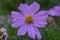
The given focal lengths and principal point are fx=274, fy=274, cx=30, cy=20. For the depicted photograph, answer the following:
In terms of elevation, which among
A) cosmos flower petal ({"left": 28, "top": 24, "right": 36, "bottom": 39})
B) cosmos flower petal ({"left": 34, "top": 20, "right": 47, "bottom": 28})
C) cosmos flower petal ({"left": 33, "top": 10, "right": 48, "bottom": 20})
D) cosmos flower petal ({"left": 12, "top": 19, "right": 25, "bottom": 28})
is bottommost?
cosmos flower petal ({"left": 28, "top": 24, "right": 36, "bottom": 39})

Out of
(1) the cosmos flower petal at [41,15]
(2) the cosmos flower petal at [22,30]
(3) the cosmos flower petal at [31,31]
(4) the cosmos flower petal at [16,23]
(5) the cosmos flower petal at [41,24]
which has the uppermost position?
(1) the cosmos flower petal at [41,15]

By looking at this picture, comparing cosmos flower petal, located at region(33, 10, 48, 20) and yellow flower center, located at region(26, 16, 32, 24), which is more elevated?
cosmos flower petal, located at region(33, 10, 48, 20)

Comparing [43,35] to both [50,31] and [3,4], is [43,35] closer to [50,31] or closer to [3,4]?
[50,31]

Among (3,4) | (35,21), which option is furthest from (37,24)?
(3,4)

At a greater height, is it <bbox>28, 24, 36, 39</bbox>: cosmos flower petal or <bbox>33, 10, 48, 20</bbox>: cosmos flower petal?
<bbox>33, 10, 48, 20</bbox>: cosmos flower petal

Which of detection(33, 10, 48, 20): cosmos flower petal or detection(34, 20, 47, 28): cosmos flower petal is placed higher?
detection(33, 10, 48, 20): cosmos flower petal

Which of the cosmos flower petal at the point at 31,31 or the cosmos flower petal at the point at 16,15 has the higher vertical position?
the cosmos flower petal at the point at 16,15

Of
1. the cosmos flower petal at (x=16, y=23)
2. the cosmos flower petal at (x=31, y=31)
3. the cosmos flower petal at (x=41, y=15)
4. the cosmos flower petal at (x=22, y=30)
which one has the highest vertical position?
the cosmos flower petal at (x=41, y=15)

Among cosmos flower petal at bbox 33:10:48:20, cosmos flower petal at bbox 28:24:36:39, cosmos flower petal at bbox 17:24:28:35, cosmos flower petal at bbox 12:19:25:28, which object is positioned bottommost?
cosmos flower petal at bbox 28:24:36:39

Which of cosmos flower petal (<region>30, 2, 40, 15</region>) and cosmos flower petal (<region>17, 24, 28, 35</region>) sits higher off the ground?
cosmos flower petal (<region>30, 2, 40, 15</region>)
